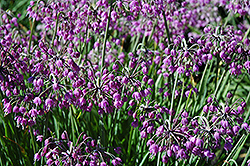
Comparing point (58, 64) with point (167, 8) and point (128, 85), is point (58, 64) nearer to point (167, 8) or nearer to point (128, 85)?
point (128, 85)

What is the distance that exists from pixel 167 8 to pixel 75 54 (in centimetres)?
149

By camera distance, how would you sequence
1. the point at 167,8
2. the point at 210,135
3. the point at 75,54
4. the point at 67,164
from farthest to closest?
the point at 167,8 < the point at 75,54 < the point at 210,135 < the point at 67,164

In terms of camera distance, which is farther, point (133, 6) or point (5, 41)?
point (5, 41)

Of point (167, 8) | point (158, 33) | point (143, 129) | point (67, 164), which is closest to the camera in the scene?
point (67, 164)

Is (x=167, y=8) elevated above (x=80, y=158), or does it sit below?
above

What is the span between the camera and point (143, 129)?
90.2 inches

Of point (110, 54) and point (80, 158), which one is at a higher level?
point (110, 54)

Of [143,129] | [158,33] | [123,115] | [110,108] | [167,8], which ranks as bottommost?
[123,115]

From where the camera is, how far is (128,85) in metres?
2.33

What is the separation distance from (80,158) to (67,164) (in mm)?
95

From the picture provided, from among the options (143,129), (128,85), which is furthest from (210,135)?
(128,85)

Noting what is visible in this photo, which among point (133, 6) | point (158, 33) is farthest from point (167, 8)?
point (133, 6)

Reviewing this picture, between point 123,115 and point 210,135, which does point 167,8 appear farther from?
point 210,135

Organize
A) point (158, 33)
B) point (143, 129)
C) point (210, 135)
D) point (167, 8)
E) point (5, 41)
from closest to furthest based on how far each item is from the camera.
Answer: point (210, 135)
point (143, 129)
point (5, 41)
point (167, 8)
point (158, 33)
